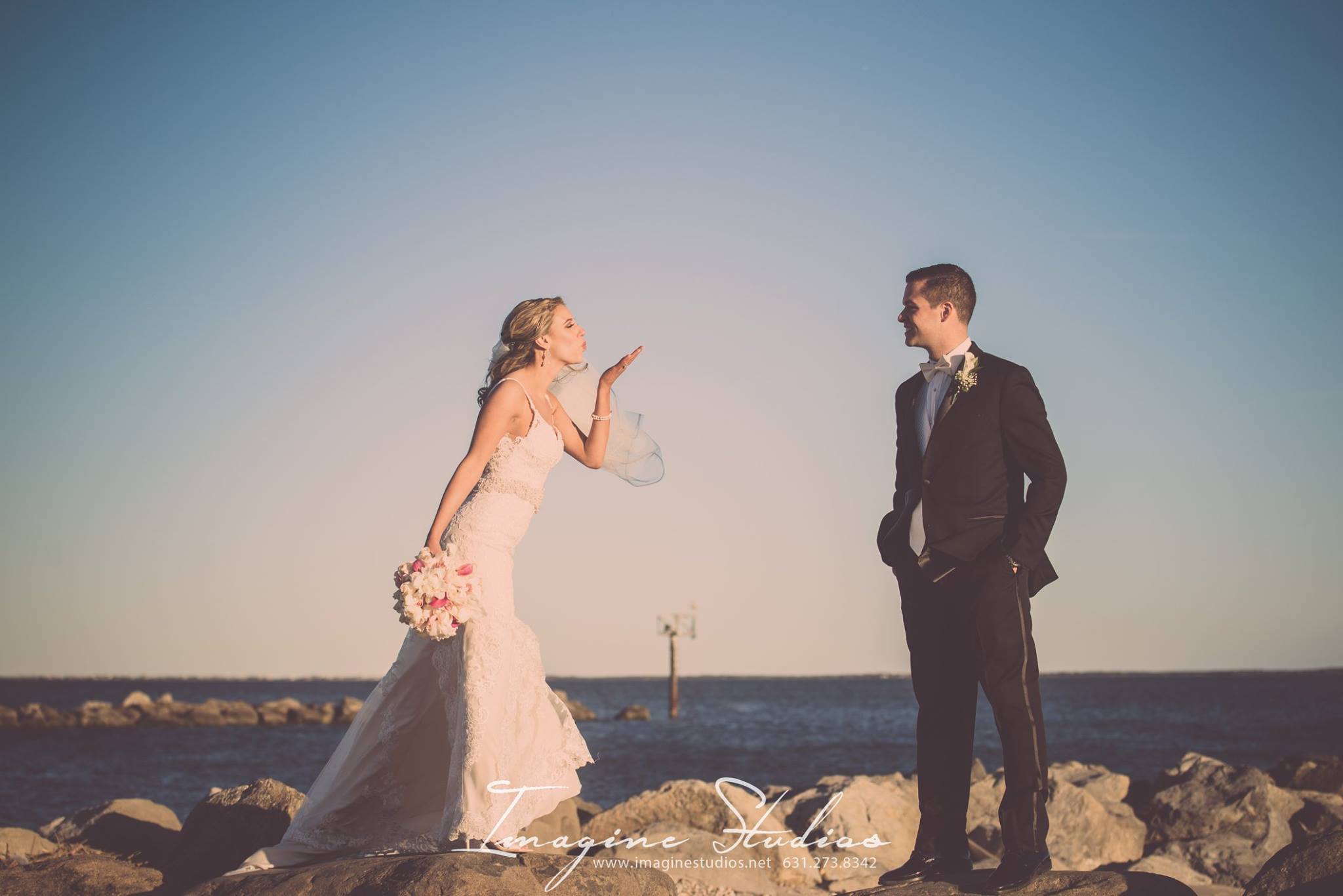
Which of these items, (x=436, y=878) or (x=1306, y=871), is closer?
(x=436, y=878)

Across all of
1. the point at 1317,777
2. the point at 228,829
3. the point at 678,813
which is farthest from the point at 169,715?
the point at 228,829

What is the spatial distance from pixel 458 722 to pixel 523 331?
6.47 feet

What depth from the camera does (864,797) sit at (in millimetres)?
10266

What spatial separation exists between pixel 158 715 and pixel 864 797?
2386 inches

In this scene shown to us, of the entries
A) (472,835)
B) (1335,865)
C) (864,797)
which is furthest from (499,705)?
(864,797)

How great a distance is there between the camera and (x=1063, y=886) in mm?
4801

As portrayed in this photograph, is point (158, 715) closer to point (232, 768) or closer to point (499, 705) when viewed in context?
point (232, 768)

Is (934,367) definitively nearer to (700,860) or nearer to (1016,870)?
(1016,870)

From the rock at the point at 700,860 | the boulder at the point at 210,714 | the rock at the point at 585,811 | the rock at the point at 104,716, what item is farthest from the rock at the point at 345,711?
the rock at the point at 700,860

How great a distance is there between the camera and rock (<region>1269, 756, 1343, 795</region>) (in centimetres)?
1702

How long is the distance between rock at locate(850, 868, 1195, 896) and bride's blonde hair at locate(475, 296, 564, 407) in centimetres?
301

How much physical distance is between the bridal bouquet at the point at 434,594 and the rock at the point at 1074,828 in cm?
620

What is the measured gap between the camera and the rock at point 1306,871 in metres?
4.93

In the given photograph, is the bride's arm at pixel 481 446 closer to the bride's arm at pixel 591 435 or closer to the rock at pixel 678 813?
the bride's arm at pixel 591 435
